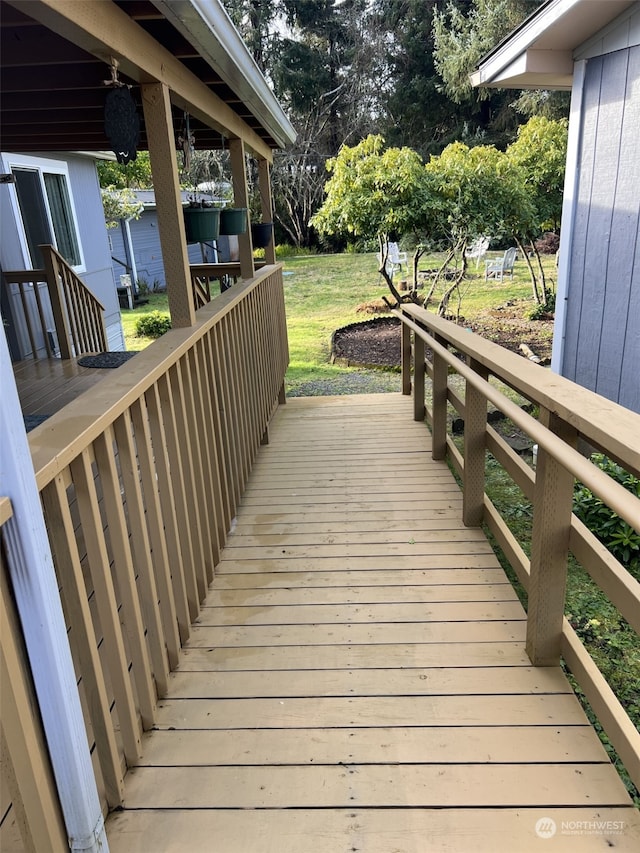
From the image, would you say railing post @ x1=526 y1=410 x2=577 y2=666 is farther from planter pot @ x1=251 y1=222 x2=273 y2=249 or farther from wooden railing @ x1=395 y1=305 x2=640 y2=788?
planter pot @ x1=251 y1=222 x2=273 y2=249

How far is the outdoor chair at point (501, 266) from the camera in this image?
1448 centimetres

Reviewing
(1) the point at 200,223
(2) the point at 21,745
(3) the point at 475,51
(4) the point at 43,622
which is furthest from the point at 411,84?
(2) the point at 21,745

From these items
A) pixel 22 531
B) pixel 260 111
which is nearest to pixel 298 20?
pixel 260 111

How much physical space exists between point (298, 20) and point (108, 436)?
26.6m

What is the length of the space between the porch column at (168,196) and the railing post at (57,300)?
3.58 metres

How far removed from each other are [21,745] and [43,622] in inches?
8.4

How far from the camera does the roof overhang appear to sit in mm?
3543

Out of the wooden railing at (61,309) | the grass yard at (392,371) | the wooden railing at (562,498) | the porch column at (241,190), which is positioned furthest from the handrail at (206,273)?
the wooden railing at (562,498)

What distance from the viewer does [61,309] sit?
5859 mm

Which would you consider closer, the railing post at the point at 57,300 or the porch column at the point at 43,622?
the porch column at the point at 43,622

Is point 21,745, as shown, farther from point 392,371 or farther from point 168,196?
point 392,371

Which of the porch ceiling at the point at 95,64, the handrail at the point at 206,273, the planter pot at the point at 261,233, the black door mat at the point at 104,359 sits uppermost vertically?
the porch ceiling at the point at 95,64

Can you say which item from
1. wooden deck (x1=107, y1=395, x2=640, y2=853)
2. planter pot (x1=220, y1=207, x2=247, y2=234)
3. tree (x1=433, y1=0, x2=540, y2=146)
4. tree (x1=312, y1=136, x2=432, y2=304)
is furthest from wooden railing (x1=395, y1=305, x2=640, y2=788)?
tree (x1=433, y1=0, x2=540, y2=146)

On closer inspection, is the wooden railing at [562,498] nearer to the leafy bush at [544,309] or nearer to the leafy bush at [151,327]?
the leafy bush at [544,309]
